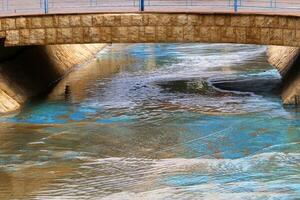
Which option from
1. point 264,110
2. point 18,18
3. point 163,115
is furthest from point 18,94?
point 264,110

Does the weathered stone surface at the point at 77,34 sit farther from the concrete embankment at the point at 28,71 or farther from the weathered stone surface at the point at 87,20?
the concrete embankment at the point at 28,71

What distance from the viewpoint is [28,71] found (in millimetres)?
27766

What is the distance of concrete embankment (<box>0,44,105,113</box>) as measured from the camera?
25.0 metres

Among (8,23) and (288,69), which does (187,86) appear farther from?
(8,23)

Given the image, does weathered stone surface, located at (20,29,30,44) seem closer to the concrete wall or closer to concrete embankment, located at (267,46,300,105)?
the concrete wall

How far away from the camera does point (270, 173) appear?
54.9ft

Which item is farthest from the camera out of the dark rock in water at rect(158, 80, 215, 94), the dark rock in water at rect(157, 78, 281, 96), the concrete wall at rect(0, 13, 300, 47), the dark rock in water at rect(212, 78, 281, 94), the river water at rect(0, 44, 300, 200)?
the dark rock in water at rect(158, 80, 215, 94)

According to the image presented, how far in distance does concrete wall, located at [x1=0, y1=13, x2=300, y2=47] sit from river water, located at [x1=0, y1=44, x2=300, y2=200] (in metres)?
2.33

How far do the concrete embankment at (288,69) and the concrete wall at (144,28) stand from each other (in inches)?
73.0

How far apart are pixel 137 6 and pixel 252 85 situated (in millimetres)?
5486

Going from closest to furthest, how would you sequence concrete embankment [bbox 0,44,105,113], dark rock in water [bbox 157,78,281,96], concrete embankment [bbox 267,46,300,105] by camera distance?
concrete embankment [bbox 267,46,300,105]
concrete embankment [bbox 0,44,105,113]
dark rock in water [bbox 157,78,281,96]

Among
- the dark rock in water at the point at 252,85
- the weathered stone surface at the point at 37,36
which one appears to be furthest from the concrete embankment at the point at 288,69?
the weathered stone surface at the point at 37,36

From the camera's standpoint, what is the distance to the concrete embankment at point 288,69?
79.2 feet

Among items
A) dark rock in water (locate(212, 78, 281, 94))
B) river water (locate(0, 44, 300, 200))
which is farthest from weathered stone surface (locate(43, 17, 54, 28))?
dark rock in water (locate(212, 78, 281, 94))
